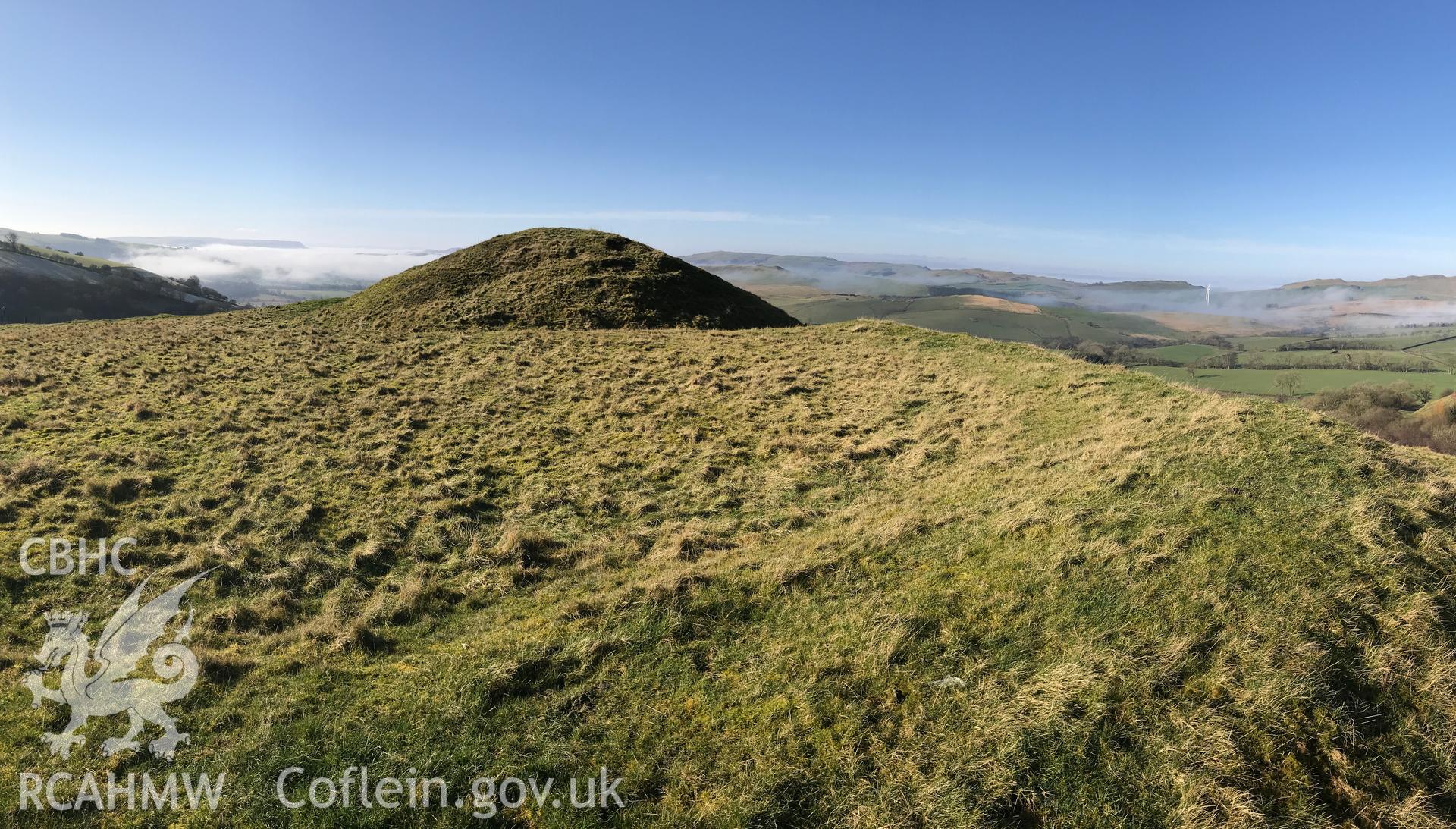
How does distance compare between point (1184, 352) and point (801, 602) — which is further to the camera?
point (1184, 352)

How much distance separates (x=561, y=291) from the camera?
137 feet

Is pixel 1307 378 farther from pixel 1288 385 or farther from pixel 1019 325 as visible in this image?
pixel 1019 325

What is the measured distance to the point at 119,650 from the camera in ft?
26.8

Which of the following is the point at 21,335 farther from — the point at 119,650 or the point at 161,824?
the point at 161,824

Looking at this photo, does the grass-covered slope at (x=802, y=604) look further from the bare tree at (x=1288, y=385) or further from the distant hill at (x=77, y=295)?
the distant hill at (x=77, y=295)

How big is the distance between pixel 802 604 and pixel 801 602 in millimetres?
48

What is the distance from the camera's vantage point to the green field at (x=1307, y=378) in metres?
78.6

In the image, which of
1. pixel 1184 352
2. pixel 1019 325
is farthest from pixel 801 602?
pixel 1184 352

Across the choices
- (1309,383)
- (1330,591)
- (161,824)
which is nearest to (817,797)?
(161,824)

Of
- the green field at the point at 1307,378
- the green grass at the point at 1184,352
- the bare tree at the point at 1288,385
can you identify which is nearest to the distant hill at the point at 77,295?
the green field at the point at 1307,378

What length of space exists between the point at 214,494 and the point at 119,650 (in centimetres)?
650

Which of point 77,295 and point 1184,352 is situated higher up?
point 77,295

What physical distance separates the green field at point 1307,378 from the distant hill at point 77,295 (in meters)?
195

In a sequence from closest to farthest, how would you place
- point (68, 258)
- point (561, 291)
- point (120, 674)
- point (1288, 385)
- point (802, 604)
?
point (120, 674) < point (802, 604) < point (561, 291) < point (1288, 385) < point (68, 258)
